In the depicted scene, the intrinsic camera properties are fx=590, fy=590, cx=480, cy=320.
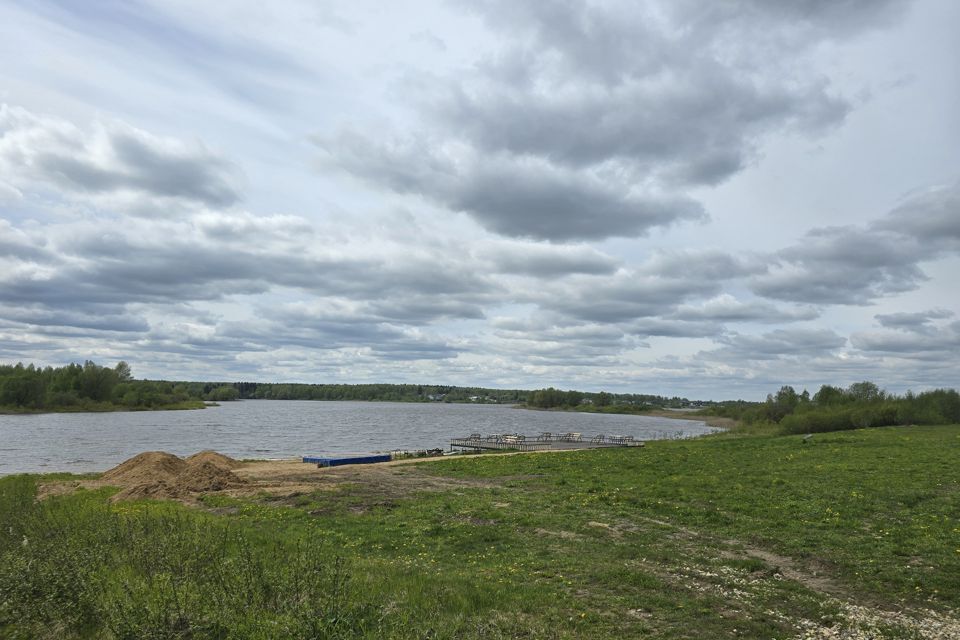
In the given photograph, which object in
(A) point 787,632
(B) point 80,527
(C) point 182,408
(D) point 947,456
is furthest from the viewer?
(C) point 182,408

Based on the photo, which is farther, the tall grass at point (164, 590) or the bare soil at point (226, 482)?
the bare soil at point (226, 482)

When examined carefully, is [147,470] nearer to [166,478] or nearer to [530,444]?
[166,478]

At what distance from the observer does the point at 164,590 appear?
9.24 metres

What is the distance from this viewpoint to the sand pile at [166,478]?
87.9ft

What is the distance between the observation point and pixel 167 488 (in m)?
27.5

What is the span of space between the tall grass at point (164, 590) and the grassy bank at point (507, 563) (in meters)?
0.04

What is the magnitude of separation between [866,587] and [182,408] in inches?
7294

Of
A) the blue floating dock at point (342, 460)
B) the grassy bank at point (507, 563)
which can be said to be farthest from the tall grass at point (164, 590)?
the blue floating dock at point (342, 460)

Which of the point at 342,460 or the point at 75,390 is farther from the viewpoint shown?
the point at 75,390

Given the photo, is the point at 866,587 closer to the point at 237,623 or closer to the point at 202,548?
the point at 237,623

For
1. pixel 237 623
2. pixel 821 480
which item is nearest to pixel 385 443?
pixel 821 480

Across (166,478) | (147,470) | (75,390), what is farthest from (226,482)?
(75,390)

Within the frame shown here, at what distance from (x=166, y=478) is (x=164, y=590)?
2313 centimetres

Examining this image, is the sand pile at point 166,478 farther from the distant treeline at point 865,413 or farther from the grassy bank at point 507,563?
the distant treeline at point 865,413
